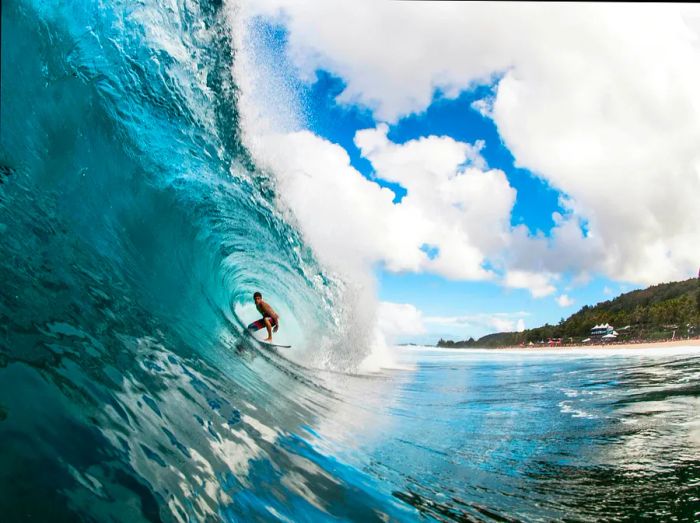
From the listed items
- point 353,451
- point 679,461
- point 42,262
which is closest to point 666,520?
point 679,461

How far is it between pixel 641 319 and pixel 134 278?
9773cm

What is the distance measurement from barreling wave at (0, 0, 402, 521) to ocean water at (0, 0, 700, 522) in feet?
0.07

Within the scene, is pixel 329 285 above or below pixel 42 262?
above

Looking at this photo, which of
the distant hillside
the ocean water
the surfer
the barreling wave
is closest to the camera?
the barreling wave

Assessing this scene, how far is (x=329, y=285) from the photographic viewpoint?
14422 mm

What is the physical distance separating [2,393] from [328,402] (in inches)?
208

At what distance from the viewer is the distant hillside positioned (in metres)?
52.0

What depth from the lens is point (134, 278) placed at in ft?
19.1

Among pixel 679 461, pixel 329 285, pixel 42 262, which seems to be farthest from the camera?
pixel 329 285

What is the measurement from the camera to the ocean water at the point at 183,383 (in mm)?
2568

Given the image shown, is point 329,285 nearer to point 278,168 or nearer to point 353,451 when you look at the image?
point 278,168

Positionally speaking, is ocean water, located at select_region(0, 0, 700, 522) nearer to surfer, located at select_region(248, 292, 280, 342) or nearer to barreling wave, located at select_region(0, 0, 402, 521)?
barreling wave, located at select_region(0, 0, 402, 521)

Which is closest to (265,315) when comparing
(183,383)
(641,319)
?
(183,383)

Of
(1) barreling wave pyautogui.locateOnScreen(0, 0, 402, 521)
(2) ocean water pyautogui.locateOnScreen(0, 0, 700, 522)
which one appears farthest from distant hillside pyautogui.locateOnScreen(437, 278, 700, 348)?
(1) barreling wave pyautogui.locateOnScreen(0, 0, 402, 521)
